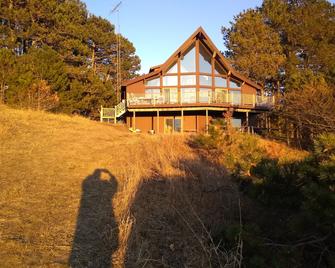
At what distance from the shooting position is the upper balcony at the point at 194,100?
30.5 meters

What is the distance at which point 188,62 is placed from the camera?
32.9 m

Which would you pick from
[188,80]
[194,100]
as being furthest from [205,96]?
[188,80]

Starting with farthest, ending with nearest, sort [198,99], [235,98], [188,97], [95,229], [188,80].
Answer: [188,80] → [235,98] → [188,97] → [198,99] → [95,229]

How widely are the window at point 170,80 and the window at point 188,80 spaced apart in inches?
17.5

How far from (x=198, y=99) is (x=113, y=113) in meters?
7.79

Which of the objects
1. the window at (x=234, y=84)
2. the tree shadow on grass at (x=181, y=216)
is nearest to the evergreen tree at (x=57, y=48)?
the window at (x=234, y=84)

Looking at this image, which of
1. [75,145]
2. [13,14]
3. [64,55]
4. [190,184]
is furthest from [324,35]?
[190,184]

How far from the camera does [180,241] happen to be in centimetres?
664

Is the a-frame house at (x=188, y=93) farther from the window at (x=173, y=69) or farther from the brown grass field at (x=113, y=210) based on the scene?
the brown grass field at (x=113, y=210)

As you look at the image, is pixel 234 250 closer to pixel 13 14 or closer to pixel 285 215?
pixel 285 215

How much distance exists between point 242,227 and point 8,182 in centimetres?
595

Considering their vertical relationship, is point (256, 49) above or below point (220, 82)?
above

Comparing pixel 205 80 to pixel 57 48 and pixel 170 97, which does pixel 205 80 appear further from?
pixel 57 48

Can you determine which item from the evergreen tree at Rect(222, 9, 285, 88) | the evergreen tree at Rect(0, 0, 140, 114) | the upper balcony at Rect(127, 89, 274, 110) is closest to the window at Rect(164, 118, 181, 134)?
the upper balcony at Rect(127, 89, 274, 110)
